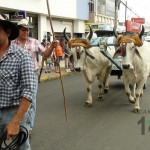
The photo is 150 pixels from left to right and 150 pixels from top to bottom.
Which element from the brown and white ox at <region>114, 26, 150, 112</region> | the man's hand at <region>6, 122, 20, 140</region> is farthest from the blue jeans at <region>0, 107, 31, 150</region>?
the brown and white ox at <region>114, 26, 150, 112</region>

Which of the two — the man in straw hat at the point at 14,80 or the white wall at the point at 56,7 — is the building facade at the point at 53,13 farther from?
the man in straw hat at the point at 14,80

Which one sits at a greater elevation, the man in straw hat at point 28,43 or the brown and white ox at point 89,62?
the man in straw hat at point 28,43

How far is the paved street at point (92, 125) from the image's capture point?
606cm

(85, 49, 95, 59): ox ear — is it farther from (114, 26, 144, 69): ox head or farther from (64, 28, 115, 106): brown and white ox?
(114, 26, 144, 69): ox head

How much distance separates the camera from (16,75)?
11.3 ft

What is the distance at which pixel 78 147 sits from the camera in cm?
588

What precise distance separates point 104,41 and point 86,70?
112 cm

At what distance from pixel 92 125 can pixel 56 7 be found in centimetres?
1923

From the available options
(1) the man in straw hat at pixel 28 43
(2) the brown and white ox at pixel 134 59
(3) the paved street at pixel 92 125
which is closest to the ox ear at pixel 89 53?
(2) the brown and white ox at pixel 134 59

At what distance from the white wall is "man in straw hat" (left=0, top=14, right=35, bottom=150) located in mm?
15930

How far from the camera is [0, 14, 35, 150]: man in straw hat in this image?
133 inches

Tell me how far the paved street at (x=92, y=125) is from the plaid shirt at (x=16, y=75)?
254cm

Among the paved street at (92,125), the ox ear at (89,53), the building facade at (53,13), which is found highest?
the building facade at (53,13)

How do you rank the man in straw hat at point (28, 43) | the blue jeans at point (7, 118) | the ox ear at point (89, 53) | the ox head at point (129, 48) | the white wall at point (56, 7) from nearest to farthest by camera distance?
1. the blue jeans at point (7, 118)
2. the man in straw hat at point (28, 43)
3. the ox head at point (129, 48)
4. the ox ear at point (89, 53)
5. the white wall at point (56, 7)
